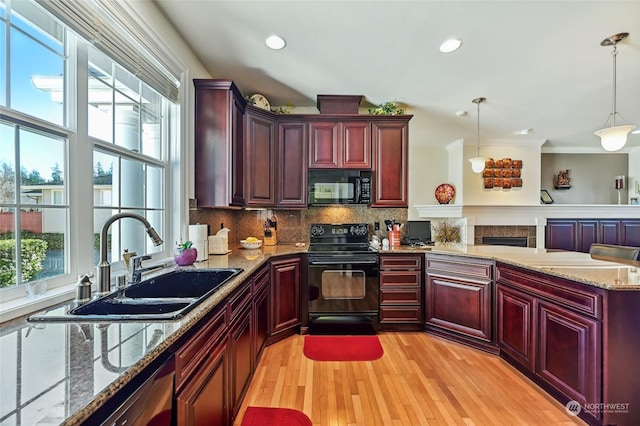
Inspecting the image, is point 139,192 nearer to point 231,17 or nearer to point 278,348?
point 231,17

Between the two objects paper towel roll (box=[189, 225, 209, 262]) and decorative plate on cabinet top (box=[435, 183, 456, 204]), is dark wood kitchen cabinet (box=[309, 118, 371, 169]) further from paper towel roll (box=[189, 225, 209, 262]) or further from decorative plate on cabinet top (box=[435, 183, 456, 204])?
decorative plate on cabinet top (box=[435, 183, 456, 204])

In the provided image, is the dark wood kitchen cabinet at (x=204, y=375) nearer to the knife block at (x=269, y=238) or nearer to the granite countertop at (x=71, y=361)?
the granite countertop at (x=71, y=361)

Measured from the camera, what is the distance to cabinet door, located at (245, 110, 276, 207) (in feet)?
9.65

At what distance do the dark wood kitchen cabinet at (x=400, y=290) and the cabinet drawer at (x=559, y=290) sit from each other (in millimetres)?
839

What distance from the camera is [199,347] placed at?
1161 millimetres

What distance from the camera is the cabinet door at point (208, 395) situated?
1.04m

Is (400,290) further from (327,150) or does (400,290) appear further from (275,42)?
(275,42)

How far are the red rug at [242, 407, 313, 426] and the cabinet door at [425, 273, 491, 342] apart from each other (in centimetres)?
176

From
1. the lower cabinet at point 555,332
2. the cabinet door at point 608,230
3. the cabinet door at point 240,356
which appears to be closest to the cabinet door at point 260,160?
the cabinet door at point 240,356

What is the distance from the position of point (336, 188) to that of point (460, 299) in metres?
→ 1.73

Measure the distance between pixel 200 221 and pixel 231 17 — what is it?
1784mm

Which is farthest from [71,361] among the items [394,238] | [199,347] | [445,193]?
[445,193]

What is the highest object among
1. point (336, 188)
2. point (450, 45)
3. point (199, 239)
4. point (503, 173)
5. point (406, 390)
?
point (450, 45)

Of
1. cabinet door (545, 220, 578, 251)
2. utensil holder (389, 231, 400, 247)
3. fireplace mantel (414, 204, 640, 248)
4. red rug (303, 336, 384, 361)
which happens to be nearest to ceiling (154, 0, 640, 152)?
fireplace mantel (414, 204, 640, 248)
